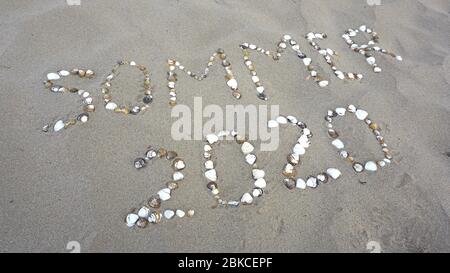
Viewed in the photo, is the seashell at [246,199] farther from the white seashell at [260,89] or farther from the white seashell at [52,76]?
the white seashell at [52,76]

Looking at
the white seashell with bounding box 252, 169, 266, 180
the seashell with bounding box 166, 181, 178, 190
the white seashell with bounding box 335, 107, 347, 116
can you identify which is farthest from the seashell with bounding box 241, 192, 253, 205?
the white seashell with bounding box 335, 107, 347, 116

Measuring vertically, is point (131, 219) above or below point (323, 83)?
below

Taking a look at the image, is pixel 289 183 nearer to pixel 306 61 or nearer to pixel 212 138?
pixel 212 138

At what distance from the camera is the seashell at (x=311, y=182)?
6.77 feet

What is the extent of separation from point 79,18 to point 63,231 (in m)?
1.64

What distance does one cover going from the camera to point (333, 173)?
2117mm

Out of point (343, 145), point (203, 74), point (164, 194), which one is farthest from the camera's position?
point (203, 74)

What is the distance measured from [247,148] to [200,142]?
27 cm

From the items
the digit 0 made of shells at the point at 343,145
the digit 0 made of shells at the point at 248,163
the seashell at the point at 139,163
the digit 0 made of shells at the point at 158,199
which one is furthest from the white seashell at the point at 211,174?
the digit 0 made of shells at the point at 343,145

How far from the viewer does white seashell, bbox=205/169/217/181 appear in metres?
2.04

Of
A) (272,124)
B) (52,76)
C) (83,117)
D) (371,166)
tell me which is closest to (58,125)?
(83,117)

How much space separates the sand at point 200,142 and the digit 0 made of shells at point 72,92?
0.05 meters

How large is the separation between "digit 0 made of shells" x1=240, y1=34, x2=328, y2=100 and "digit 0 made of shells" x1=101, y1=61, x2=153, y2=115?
2.22 feet
